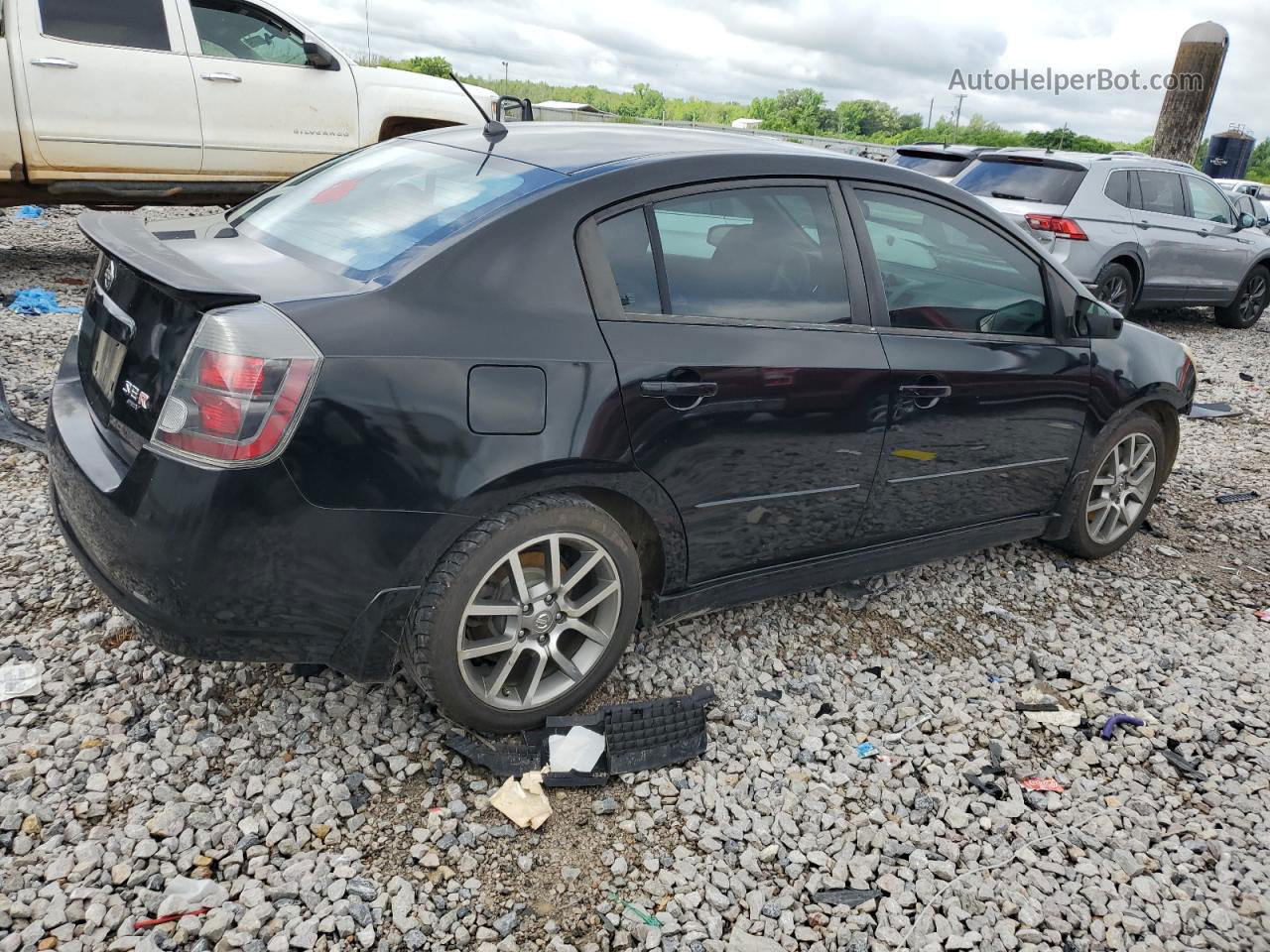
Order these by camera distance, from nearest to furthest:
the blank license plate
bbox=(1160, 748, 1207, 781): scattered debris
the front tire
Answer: the blank license plate
bbox=(1160, 748, 1207, 781): scattered debris
the front tire

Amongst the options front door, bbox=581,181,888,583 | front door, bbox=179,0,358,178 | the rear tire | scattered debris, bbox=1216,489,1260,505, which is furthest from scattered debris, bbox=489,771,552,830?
the rear tire

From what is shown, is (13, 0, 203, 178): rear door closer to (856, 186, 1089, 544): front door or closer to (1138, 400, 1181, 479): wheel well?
(856, 186, 1089, 544): front door

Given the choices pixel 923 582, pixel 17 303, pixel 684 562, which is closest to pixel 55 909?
pixel 684 562

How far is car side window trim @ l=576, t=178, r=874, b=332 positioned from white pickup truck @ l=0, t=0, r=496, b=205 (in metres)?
5.17

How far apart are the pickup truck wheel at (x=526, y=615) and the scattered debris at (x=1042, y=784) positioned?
128 cm

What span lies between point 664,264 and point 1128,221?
832cm

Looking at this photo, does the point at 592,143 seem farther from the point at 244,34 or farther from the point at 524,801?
the point at 244,34

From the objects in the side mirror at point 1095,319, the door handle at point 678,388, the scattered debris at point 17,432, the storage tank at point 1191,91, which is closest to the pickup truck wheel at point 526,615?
the door handle at point 678,388

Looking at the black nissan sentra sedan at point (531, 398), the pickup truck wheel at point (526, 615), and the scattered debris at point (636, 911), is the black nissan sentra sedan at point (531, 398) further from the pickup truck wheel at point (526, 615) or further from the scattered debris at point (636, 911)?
the scattered debris at point (636, 911)

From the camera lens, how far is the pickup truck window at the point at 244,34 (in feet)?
25.0

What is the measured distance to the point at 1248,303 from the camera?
37.7 feet

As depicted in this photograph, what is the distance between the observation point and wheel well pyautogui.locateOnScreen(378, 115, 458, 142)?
28.7ft

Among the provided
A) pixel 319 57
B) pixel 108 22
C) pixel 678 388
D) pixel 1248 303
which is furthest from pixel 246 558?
pixel 1248 303

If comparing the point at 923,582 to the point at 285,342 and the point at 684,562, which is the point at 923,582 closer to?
the point at 684,562
